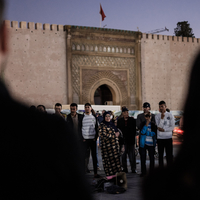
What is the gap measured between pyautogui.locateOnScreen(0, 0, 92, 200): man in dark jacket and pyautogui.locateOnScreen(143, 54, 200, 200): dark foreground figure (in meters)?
0.18

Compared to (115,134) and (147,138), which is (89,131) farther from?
(147,138)

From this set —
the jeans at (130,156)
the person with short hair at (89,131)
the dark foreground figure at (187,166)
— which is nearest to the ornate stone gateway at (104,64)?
the jeans at (130,156)

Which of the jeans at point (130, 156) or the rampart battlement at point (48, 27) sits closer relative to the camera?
the jeans at point (130, 156)

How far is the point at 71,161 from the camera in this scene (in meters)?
0.67

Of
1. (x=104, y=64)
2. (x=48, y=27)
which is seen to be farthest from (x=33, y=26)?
(x=104, y=64)

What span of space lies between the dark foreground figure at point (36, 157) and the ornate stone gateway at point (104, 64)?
16.5 meters

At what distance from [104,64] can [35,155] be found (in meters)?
17.7

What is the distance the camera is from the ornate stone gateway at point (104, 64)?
17516 millimetres

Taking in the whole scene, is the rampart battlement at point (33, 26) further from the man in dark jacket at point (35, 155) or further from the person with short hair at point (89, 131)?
the man in dark jacket at point (35, 155)

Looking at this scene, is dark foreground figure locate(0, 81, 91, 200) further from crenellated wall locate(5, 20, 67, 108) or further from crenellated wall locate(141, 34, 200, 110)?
crenellated wall locate(141, 34, 200, 110)

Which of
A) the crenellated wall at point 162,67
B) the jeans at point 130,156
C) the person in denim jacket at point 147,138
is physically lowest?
the jeans at point 130,156

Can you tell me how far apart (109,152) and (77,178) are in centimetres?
495

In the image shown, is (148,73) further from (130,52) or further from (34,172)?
(34,172)

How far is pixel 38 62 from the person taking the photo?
16.9 metres
